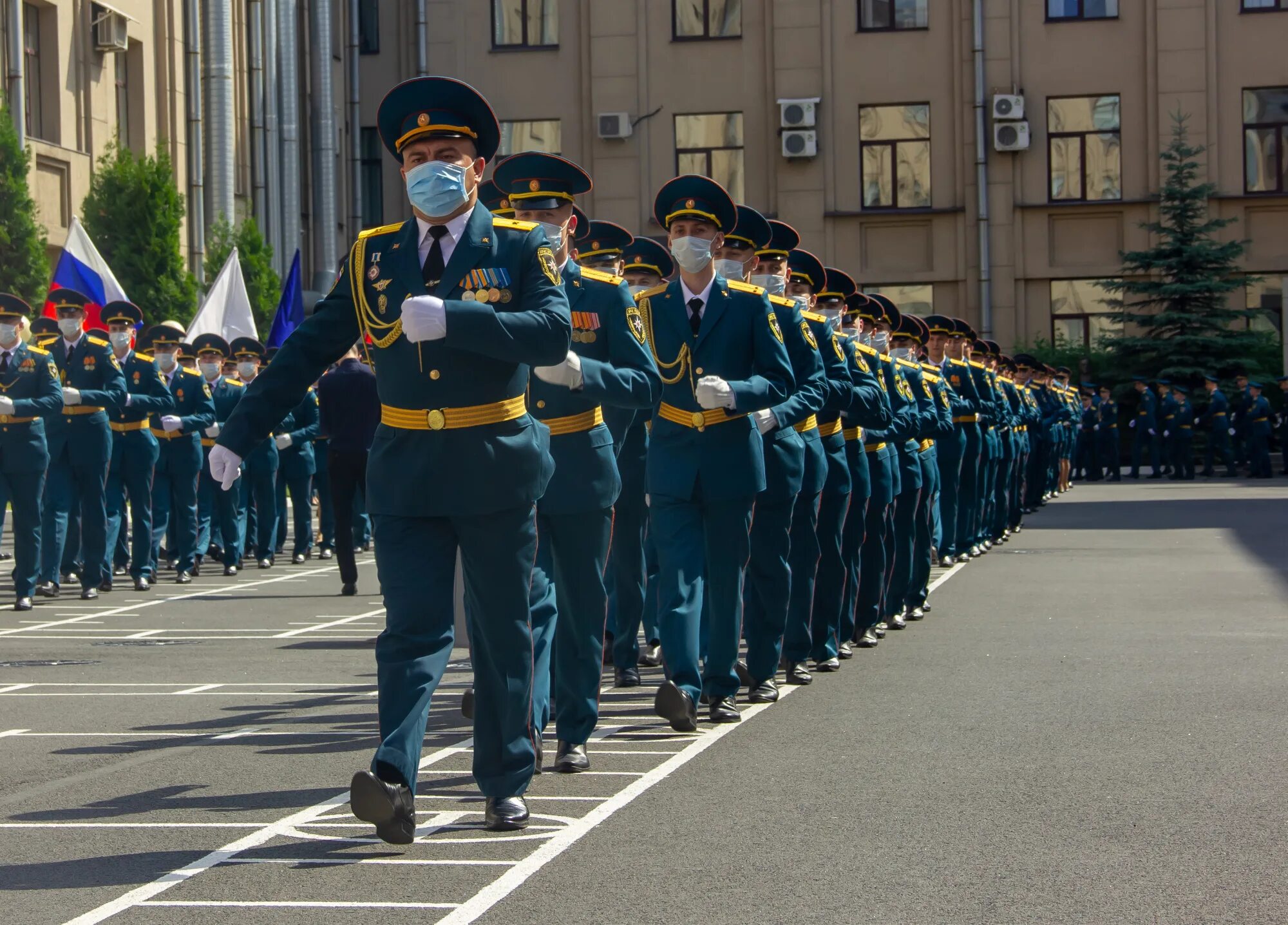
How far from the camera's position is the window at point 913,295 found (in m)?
43.7

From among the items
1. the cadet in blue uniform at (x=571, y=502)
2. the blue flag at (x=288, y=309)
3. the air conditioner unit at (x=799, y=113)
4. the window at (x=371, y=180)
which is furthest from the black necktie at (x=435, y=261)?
the window at (x=371, y=180)

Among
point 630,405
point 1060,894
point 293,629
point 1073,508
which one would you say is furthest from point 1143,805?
point 1073,508

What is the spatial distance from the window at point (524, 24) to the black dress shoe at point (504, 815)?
39454 millimetres

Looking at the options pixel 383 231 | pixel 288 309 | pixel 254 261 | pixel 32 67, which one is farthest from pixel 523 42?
pixel 383 231

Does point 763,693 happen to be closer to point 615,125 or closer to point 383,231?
point 383,231

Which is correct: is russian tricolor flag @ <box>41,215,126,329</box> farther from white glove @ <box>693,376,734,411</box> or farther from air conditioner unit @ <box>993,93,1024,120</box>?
air conditioner unit @ <box>993,93,1024,120</box>

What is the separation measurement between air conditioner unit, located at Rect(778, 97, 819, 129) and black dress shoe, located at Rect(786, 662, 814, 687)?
110ft

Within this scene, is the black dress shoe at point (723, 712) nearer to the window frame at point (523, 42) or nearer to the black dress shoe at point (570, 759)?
the black dress shoe at point (570, 759)

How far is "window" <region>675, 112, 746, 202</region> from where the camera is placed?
44094 mm

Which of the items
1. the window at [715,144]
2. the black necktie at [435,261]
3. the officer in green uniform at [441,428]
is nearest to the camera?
the officer in green uniform at [441,428]

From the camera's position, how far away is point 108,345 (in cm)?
1689

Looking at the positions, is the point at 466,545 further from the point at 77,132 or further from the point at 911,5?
the point at 911,5

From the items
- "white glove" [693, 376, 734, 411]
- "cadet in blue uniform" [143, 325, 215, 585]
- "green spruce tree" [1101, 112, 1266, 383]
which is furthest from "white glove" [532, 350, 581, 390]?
"green spruce tree" [1101, 112, 1266, 383]

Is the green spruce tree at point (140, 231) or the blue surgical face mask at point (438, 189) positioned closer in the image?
the blue surgical face mask at point (438, 189)
